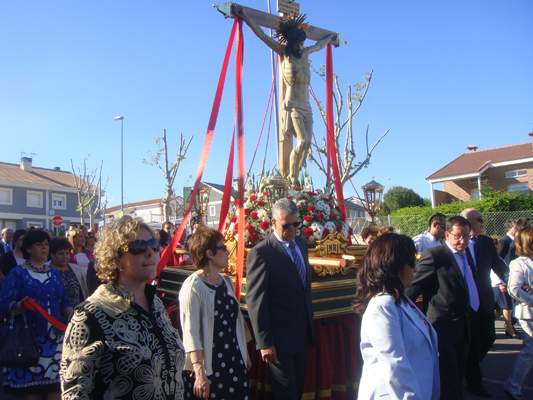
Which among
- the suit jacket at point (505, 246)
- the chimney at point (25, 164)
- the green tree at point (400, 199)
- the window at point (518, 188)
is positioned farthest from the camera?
the chimney at point (25, 164)

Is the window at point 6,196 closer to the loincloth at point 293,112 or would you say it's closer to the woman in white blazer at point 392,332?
the loincloth at point 293,112

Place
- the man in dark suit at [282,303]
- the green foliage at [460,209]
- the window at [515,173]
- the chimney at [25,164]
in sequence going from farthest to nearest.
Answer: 1. the chimney at [25,164]
2. the window at [515,173]
3. the green foliage at [460,209]
4. the man in dark suit at [282,303]

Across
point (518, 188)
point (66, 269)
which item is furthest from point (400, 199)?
point (66, 269)

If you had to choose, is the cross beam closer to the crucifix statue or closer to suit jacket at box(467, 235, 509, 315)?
the crucifix statue

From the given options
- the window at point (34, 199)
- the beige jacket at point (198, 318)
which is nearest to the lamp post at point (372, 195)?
the beige jacket at point (198, 318)

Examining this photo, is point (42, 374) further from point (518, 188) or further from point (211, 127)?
point (518, 188)

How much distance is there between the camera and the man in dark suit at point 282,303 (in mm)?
3350

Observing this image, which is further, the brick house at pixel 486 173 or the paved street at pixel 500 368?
the brick house at pixel 486 173

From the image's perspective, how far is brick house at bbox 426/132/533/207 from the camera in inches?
1077

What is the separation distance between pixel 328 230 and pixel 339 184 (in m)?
1.28

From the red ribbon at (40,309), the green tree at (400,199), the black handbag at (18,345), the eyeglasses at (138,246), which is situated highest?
the green tree at (400,199)

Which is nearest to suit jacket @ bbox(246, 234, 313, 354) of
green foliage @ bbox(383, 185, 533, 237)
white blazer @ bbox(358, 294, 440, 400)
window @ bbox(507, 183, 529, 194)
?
white blazer @ bbox(358, 294, 440, 400)

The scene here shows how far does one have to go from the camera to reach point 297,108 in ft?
19.7

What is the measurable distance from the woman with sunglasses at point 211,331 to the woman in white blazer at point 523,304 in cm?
305
